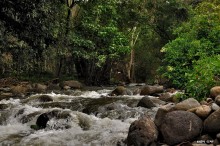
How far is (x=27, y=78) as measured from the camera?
78.1 feet

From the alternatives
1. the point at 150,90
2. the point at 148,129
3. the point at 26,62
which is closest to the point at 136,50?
the point at 150,90

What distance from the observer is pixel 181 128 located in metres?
7.13

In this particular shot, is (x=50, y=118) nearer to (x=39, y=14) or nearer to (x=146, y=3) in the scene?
(x=39, y=14)

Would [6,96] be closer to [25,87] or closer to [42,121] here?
[25,87]

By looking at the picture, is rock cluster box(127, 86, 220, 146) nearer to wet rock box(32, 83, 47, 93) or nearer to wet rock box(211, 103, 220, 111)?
wet rock box(211, 103, 220, 111)

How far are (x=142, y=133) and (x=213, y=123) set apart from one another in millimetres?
1601

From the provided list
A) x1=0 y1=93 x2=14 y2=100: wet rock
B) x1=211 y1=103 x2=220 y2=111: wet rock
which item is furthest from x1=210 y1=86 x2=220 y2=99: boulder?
x1=0 y1=93 x2=14 y2=100: wet rock

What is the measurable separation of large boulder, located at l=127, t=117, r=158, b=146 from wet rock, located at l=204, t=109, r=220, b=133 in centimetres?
116

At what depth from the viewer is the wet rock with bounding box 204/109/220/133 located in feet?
22.6

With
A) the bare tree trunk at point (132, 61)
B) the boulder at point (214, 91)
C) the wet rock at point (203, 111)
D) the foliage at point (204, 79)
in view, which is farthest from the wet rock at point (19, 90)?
the bare tree trunk at point (132, 61)

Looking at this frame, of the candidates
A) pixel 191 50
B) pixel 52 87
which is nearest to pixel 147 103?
pixel 191 50

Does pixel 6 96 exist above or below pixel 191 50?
below

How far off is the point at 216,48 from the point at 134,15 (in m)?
17.1

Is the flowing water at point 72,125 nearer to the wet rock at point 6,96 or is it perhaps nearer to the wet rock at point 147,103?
the wet rock at point 147,103
